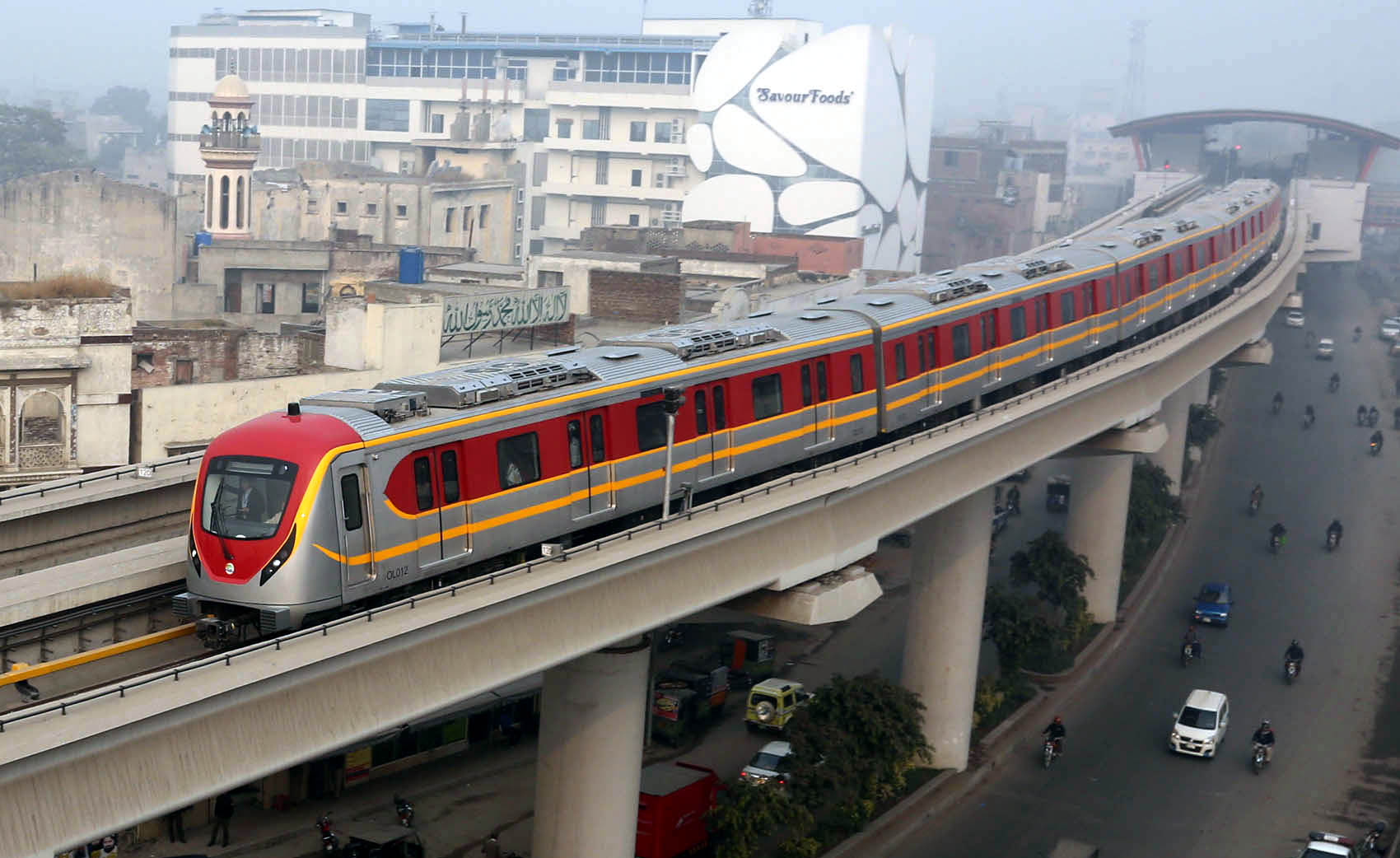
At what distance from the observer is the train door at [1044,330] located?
1510 inches

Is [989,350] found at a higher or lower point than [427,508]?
higher

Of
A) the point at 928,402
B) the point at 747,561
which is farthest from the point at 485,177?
the point at 747,561

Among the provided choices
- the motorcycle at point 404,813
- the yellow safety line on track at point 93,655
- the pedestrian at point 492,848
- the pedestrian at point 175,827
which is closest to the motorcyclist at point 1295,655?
the pedestrian at point 492,848

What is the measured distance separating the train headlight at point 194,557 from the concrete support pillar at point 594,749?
7918mm

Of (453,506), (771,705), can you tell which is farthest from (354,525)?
(771,705)

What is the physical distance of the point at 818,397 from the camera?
29.4 meters

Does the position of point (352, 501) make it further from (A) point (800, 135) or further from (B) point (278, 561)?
(A) point (800, 135)

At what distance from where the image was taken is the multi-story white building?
13762cm

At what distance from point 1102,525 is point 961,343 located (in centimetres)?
1853

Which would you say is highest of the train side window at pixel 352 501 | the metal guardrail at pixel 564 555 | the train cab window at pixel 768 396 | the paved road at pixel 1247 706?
the train cab window at pixel 768 396

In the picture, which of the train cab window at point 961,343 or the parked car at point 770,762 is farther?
the train cab window at point 961,343

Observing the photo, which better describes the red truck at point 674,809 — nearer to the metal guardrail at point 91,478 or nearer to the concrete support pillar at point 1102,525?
the metal guardrail at point 91,478

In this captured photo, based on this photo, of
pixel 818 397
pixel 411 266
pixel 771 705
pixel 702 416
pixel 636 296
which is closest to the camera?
pixel 702 416

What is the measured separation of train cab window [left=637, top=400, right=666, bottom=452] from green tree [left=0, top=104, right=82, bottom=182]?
145976mm
